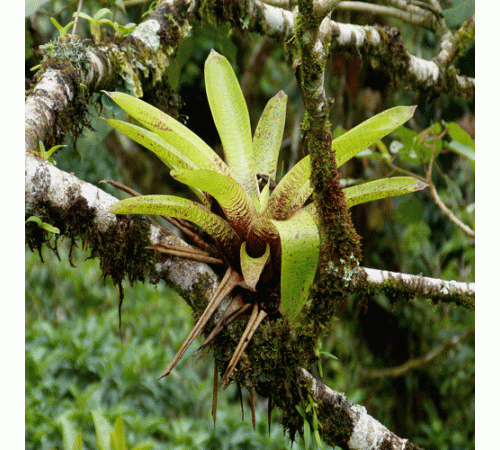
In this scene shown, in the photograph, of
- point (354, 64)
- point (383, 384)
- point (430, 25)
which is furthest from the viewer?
point (383, 384)

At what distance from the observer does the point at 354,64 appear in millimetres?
2162

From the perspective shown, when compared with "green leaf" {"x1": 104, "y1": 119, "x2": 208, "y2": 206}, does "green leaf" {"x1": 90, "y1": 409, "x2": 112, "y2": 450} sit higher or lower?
lower

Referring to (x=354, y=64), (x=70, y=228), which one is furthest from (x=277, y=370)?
(x=354, y=64)

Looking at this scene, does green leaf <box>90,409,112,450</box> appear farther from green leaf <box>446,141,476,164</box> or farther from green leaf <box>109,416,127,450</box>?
green leaf <box>446,141,476,164</box>

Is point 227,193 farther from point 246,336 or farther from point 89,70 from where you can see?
point 89,70

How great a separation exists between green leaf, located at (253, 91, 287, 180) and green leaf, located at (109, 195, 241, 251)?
231 mm

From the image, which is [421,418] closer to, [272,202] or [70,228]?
[272,202]

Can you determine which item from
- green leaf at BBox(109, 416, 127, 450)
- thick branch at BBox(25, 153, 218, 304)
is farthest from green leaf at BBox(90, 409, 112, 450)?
thick branch at BBox(25, 153, 218, 304)

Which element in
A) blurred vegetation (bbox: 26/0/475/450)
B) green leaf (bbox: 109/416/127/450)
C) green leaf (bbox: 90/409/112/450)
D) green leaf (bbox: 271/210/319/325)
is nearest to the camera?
green leaf (bbox: 271/210/319/325)

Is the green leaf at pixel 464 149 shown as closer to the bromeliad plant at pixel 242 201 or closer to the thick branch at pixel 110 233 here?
the bromeliad plant at pixel 242 201

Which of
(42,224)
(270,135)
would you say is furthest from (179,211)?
(270,135)

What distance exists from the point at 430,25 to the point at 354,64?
0.48 m

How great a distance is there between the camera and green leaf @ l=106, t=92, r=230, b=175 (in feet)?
→ 2.61

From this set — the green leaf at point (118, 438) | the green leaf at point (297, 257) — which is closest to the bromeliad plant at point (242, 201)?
the green leaf at point (297, 257)
